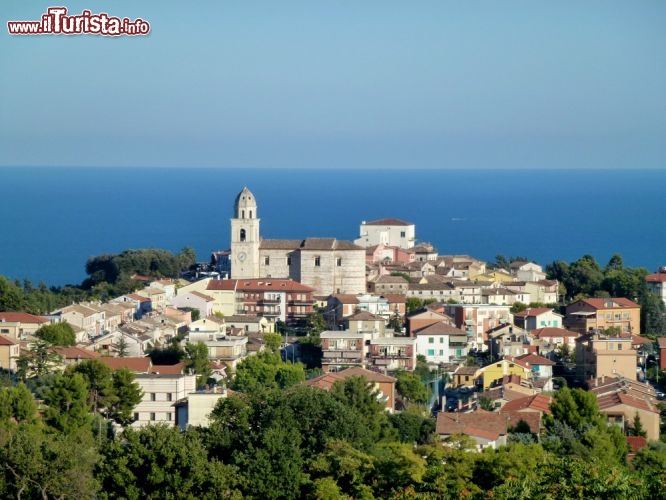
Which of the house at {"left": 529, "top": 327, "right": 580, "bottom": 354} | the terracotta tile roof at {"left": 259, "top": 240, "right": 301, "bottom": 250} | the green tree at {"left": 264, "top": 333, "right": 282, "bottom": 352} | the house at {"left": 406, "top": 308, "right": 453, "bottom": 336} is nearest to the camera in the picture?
the green tree at {"left": 264, "top": 333, "right": 282, "bottom": 352}

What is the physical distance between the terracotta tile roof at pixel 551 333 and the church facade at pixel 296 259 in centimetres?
654

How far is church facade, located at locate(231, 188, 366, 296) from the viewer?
1474 inches

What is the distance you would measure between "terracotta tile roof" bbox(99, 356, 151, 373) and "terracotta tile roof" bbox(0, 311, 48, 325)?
381 centimetres

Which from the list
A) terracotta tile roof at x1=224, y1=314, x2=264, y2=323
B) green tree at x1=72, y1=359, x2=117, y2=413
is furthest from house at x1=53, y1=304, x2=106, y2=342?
green tree at x1=72, y1=359, x2=117, y2=413

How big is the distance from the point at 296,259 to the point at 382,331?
7.05 m

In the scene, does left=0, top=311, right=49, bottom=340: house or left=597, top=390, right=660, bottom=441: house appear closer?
left=597, top=390, right=660, bottom=441: house

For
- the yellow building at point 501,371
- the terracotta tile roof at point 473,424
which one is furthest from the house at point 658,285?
the terracotta tile roof at point 473,424

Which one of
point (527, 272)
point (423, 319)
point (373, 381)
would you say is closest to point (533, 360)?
point (423, 319)

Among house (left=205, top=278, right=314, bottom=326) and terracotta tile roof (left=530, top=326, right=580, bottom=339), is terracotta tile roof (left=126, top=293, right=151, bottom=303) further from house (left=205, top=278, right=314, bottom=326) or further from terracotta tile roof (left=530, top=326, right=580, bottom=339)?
terracotta tile roof (left=530, top=326, right=580, bottom=339)

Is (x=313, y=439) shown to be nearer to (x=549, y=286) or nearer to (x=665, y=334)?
(x=665, y=334)

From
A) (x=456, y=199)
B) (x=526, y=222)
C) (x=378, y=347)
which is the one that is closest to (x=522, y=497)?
(x=378, y=347)

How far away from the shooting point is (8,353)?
1088 inches

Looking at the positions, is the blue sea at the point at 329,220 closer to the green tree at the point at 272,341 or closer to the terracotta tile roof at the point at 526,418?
the green tree at the point at 272,341

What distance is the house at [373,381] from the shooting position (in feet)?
84.1
